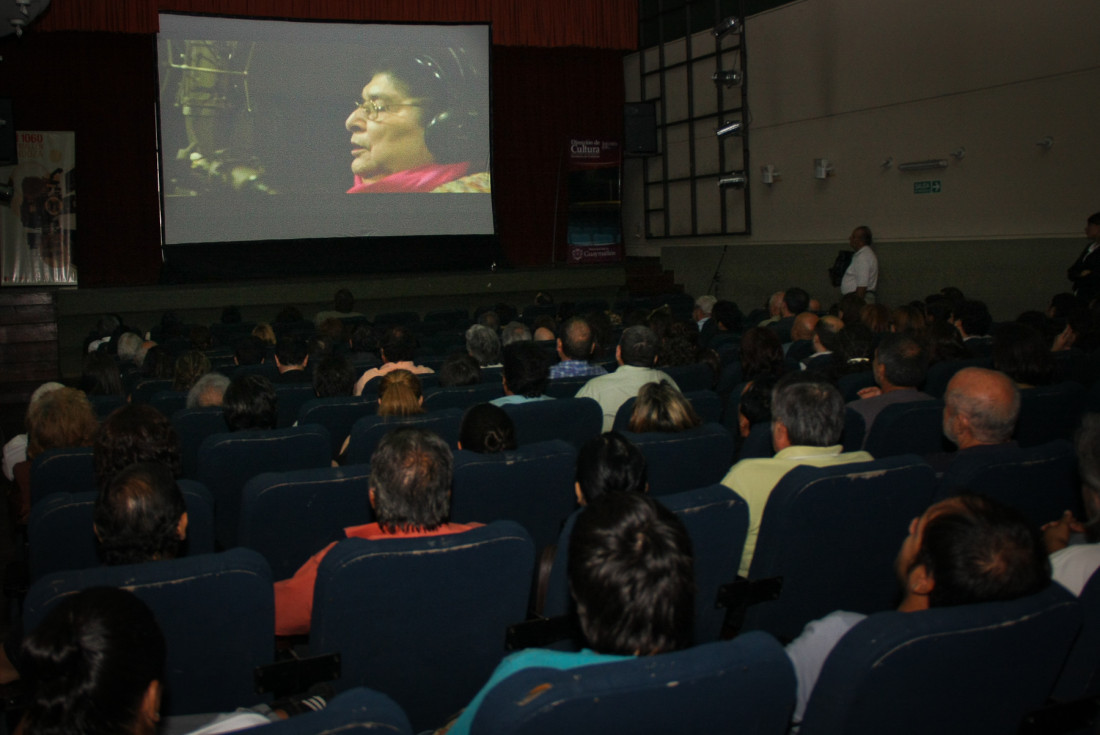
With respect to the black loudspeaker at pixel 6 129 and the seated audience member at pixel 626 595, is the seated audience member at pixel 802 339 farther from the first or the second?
the black loudspeaker at pixel 6 129

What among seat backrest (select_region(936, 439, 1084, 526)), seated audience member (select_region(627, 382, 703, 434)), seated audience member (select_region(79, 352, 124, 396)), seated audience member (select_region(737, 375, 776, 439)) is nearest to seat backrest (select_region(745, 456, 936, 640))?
seat backrest (select_region(936, 439, 1084, 526))

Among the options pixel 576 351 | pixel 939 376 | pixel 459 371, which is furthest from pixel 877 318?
pixel 459 371

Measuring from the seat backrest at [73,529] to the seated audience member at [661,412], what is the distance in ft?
4.46

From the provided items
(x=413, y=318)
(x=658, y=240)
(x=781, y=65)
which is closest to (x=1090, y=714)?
(x=413, y=318)

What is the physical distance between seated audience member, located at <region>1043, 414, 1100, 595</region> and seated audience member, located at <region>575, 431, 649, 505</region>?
0.95m

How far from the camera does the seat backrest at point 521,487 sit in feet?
8.63

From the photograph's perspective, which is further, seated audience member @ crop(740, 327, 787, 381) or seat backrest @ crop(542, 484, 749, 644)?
seated audience member @ crop(740, 327, 787, 381)

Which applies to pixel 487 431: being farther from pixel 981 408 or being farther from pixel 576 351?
pixel 576 351

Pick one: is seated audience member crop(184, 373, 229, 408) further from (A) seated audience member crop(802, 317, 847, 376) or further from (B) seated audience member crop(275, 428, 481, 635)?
(A) seated audience member crop(802, 317, 847, 376)

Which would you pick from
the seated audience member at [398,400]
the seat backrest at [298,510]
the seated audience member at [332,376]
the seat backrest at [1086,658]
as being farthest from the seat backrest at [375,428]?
the seat backrest at [1086,658]

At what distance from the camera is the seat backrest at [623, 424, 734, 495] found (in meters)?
2.81

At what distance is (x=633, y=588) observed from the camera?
135 cm

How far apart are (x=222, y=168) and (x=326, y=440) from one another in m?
9.82

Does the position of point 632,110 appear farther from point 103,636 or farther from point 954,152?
point 103,636
